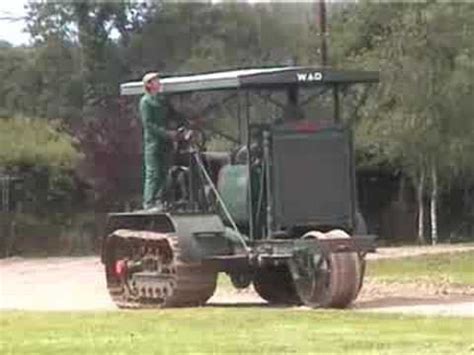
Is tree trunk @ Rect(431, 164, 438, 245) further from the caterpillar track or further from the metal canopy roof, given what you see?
the metal canopy roof

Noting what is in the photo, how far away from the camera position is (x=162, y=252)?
70.8ft

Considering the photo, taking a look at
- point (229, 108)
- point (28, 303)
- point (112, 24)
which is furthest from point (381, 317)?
point (112, 24)

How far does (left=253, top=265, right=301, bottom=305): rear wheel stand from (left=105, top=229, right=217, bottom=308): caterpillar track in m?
1.50

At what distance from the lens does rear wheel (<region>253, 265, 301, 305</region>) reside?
22.4 meters

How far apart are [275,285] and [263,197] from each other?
7.36ft

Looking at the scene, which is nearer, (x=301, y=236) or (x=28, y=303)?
(x=301, y=236)

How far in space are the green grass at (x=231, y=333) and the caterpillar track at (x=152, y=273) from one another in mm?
1530

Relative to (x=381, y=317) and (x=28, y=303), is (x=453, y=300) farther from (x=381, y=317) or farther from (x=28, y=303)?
(x=28, y=303)

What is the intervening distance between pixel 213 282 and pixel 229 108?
253 centimetres

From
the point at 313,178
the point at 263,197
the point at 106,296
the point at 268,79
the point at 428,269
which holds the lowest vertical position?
the point at 428,269

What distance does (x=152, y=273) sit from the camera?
21.8m

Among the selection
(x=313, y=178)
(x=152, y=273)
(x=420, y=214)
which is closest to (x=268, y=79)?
(x=313, y=178)

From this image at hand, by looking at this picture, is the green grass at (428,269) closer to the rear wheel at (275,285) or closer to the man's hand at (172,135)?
the rear wheel at (275,285)

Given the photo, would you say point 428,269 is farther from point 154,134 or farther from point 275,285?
point 154,134
